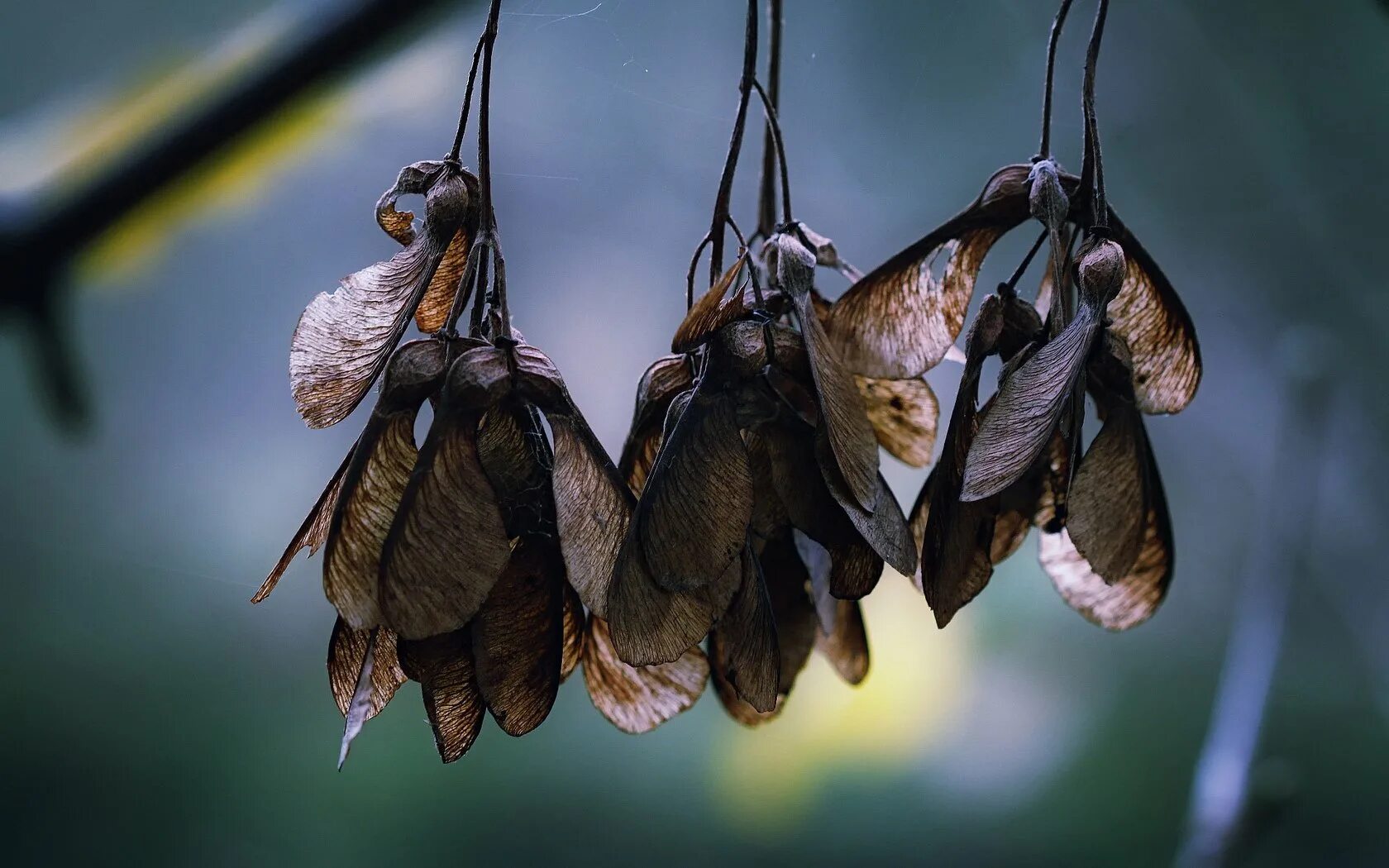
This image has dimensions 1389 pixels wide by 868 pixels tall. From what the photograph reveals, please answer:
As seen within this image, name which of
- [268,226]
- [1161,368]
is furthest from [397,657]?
[268,226]

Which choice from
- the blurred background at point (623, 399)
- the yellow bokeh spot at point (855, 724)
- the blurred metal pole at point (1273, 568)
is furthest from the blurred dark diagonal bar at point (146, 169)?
the blurred metal pole at point (1273, 568)

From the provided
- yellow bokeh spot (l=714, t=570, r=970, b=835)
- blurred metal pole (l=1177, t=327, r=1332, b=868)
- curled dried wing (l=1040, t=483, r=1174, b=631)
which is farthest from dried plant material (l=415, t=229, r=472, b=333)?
blurred metal pole (l=1177, t=327, r=1332, b=868)

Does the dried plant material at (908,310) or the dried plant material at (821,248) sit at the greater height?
the dried plant material at (821,248)

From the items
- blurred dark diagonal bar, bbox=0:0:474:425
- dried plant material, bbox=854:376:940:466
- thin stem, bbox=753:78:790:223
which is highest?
blurred dark diagonal bar, bbox=0:0:474:425

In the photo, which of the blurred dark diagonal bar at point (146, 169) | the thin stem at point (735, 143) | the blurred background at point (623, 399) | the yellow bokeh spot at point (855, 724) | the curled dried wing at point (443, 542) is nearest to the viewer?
the curled dried wing at point (443, 542)

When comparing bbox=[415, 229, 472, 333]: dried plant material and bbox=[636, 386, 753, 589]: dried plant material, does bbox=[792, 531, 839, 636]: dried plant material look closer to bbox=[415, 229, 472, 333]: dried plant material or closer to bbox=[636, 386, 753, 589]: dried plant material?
bbox=[636, 386, 753, 589]: dried plant material

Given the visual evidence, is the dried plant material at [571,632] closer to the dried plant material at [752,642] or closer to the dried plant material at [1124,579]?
the dried plant material at [752,642]

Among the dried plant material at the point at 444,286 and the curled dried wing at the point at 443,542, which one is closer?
the curled dried wing at the point at 443,542
